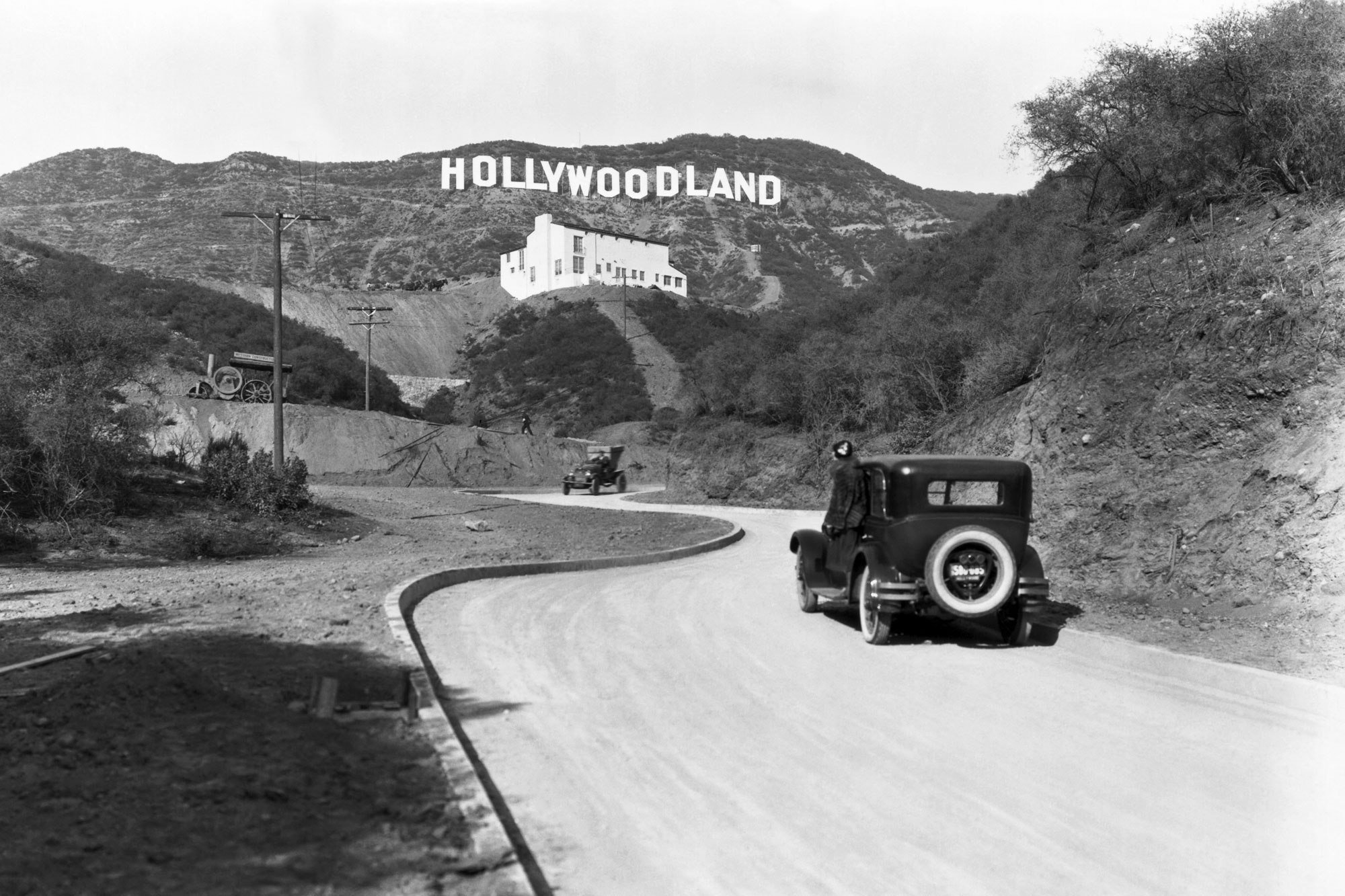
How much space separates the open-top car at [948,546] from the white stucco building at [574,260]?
104425mm

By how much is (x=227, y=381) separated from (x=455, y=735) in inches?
1985

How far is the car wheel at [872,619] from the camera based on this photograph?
1039 cm

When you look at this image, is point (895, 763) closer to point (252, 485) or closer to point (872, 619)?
point (872, 619)

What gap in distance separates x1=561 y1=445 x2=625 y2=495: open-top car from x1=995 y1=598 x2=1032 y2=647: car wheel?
33.6 meters

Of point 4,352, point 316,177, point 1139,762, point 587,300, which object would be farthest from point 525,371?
point 316,177

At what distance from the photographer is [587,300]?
105 meters

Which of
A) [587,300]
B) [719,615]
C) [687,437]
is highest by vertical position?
[587,300]

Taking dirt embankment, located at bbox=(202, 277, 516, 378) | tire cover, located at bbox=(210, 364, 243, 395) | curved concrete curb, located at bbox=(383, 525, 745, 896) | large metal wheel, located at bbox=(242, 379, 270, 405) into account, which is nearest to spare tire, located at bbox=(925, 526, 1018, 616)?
curved concrete curb, located at bbox=(383, 525, 745, 896)

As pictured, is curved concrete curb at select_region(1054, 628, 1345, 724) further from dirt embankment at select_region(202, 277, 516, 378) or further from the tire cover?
dirt embankment at select_region(202, 277, 516, 378)

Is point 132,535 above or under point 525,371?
under

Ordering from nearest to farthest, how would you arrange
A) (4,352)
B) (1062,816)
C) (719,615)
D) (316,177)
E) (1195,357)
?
(1062,816) → (719,615) → (1195,357) → (4,352) → (316,177)

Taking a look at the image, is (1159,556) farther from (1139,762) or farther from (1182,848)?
(1182,848)

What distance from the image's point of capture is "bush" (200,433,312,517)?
25.0 meters

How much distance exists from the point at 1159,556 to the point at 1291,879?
925cm
